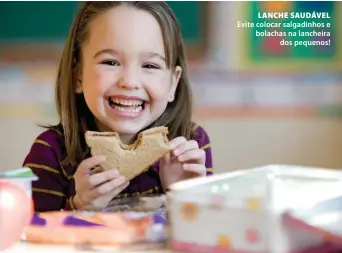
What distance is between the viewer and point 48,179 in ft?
3.38

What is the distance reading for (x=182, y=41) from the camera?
3.47ft

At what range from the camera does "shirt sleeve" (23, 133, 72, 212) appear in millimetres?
1021

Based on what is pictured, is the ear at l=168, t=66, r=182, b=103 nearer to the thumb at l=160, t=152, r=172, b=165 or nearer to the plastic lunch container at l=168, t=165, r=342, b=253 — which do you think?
the thumb at l=160, t=152, r=172, b=165

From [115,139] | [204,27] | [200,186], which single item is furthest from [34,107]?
[200,186]

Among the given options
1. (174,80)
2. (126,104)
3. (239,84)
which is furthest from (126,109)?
(239,84)

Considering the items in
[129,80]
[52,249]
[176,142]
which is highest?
[129,80]

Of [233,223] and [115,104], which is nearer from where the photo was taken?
[233,223]

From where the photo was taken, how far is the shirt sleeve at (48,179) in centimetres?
102

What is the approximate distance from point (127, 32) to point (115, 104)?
0.12m

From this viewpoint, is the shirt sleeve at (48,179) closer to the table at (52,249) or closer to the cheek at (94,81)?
the cheek at (94,81)

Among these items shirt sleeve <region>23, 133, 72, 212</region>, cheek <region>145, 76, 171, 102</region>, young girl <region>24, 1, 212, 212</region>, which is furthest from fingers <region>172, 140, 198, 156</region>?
shirt sleeve <region>23, 133, 72, 212</region>

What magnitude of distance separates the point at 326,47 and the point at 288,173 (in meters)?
0.35

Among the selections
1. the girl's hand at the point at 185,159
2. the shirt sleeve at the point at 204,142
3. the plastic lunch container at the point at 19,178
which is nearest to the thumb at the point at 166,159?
the girl's hand at the point at 185,159

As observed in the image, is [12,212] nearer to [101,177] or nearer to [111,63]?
[101,177]
